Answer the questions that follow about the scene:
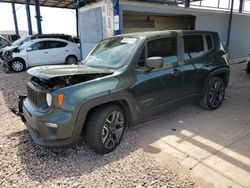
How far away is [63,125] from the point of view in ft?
9.03

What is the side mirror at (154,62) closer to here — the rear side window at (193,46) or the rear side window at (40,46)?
the rear side window at (193,46)

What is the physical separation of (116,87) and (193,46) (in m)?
2.06

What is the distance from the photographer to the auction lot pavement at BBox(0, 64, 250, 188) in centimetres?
268

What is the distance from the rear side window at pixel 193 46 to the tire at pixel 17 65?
846 cm

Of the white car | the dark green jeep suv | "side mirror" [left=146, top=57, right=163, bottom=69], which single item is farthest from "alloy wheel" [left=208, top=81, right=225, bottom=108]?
the white car

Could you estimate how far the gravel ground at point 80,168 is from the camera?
2.65m

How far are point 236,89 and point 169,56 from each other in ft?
12.5

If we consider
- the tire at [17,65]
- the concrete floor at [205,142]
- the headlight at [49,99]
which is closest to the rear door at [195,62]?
the concrete floor at [205,142]

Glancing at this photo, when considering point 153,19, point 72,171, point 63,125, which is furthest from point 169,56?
point 153,19

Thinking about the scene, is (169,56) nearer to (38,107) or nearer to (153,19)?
(38,107)

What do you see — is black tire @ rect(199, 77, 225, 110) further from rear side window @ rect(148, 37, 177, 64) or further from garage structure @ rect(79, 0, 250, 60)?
garage structure @ rect(79, 0, 250, 60)

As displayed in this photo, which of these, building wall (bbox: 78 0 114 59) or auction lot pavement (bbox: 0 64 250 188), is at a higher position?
building wall (bbox: 78 0 114 59)

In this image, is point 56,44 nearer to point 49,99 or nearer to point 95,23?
point 95,23

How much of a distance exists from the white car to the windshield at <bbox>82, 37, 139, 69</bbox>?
7285 mm
